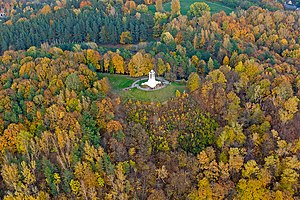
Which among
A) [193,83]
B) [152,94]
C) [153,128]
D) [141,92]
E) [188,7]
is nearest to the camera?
[153,128]

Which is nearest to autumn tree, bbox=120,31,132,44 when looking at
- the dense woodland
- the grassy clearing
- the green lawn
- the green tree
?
the dense woodland

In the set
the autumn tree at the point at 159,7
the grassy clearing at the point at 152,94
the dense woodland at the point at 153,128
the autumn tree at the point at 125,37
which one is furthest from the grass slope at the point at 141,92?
the autumn tree at the point at 159,7

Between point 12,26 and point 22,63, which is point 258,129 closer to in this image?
point 22,63

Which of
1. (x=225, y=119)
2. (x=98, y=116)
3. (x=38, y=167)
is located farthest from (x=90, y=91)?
(x=225, y=119)

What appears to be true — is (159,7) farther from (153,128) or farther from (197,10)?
(153,128)

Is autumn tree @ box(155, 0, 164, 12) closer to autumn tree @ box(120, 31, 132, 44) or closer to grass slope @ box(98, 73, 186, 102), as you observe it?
autumn tree @ box(120, 31, 132, 44)

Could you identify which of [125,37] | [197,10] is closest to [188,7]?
[197,10]

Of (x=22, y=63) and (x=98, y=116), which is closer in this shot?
(x=98, y=116)
